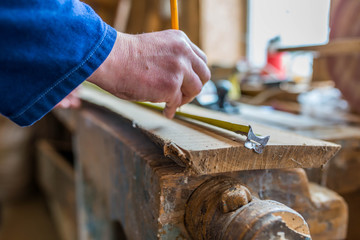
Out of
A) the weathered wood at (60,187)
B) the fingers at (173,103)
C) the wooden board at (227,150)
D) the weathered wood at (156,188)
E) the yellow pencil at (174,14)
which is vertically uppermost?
the yellow pencil at (174,14)

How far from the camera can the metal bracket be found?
0.59 metres

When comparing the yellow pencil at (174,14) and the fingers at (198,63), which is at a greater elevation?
the yellow pencil at (174,14)

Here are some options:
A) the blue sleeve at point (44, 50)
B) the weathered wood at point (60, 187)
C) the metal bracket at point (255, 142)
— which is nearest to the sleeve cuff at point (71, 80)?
the blue sleeve at point (44, 50)

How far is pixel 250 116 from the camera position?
129cm

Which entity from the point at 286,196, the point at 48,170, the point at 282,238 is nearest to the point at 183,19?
the point at 48,170

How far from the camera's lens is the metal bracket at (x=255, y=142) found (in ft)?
1.93

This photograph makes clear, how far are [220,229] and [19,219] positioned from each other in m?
3.11

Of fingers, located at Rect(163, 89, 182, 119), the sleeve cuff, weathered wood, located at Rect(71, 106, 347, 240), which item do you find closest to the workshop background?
weathered wood, located at Rect(71, 106, 347, 240)

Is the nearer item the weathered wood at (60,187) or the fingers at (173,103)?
the fingers at (173,103)

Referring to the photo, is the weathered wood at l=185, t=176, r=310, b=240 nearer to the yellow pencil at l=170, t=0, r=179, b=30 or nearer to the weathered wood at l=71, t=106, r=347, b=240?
the weathered wood at l=71, t=106, r=347, b=240

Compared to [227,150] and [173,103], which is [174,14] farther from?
[227,150]

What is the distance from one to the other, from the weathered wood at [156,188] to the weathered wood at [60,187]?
3.89 ft

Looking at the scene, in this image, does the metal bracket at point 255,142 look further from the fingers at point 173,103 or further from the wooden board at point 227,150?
the fingers at point 173,103

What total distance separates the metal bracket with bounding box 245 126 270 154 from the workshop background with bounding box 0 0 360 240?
10 cm
